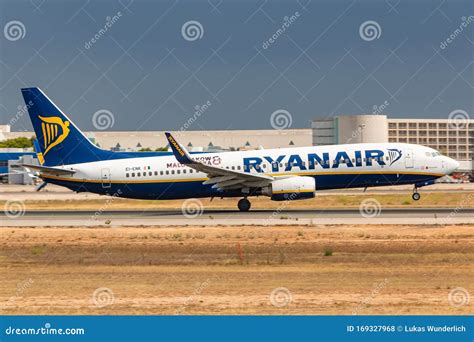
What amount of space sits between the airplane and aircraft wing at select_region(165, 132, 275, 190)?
0.19 feet

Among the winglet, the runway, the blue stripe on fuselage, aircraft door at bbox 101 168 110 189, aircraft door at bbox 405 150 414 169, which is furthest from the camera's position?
aircraft door at bbox 101 168 110 189

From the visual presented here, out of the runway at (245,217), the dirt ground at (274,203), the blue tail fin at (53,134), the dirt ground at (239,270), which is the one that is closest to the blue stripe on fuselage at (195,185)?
the runway at (245,217)

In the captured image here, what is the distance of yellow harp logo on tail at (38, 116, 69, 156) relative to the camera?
164 ft

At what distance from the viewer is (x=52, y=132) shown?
5019cm

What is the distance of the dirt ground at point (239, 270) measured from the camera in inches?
842

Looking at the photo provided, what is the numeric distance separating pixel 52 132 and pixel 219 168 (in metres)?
10.8

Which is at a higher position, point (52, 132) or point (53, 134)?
point (52, 132)

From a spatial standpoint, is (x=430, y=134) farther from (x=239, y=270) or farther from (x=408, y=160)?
(x=239, y=270)

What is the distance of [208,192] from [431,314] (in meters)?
30.3

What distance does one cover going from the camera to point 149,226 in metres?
40.8

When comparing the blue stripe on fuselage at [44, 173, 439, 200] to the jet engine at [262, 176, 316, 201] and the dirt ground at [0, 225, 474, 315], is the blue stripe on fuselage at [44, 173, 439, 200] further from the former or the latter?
the dirt ground at [0, 225, 474, 315]

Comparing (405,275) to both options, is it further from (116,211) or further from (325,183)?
(116,211)

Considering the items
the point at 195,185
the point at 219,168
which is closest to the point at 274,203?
the point at 195,185

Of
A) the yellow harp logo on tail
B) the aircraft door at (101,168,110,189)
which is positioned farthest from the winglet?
the yellow harp logo on tail
